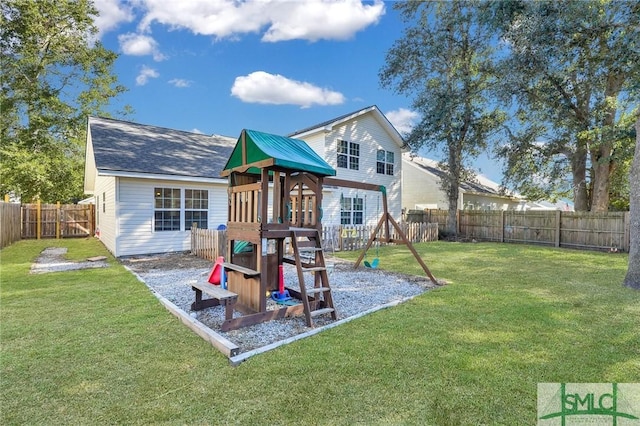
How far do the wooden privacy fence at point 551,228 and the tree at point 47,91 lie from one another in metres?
24.6

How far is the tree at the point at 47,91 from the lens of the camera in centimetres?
1970

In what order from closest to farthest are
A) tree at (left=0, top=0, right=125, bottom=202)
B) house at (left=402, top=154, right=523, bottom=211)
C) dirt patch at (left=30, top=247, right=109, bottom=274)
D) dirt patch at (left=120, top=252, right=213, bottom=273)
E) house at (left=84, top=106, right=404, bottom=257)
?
1. dirt patch at (left=30, top=247, right=109, bottom=274)
2. dirt patch at (left=120, top=252, right=213, bottom=273)
3. house at (left=84, top=106, right=404, bottom=257)
4. tree at (left=0, top=0, right=125, bottom=202)
5. house at (left=402, top=154, right=523, bottom=211)

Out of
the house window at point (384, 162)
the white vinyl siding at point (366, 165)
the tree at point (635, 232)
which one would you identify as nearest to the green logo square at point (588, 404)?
the tree at point (635, 232)

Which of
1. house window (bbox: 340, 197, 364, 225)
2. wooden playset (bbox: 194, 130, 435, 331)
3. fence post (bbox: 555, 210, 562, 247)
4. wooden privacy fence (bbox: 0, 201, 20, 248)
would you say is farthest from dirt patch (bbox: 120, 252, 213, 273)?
fence post (bbox: 555, 210, 562, 247)

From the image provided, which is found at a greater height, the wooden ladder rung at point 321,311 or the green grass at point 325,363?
the wooden ladder rung at point 321,311

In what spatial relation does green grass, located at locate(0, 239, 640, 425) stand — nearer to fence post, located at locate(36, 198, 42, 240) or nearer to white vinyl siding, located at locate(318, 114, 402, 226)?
white vinyl siding, located at locate(318, 114, 402, 226)

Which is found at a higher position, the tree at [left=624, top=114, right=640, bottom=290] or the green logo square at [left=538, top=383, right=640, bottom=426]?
the tree at [left=624, top=114, right=640, bottom=290]

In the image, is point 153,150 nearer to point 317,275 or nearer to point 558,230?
point 317,275

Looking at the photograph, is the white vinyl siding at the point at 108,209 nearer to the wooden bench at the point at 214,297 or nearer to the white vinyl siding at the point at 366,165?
the wooden bench at the point at 214,297

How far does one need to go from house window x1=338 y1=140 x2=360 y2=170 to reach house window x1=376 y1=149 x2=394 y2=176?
1.67 meters

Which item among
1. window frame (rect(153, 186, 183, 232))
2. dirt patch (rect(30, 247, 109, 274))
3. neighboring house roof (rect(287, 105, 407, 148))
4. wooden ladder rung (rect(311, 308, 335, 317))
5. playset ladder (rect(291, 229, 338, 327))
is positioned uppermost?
neighboring house roof (rect(287, 105, 407, 148))

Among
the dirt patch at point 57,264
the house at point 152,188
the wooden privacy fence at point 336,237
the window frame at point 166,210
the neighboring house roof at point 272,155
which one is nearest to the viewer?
the neighboring house roof at point 272,155

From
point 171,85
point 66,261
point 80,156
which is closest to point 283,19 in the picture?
point 66,261

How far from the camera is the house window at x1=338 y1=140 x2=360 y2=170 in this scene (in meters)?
16.7
